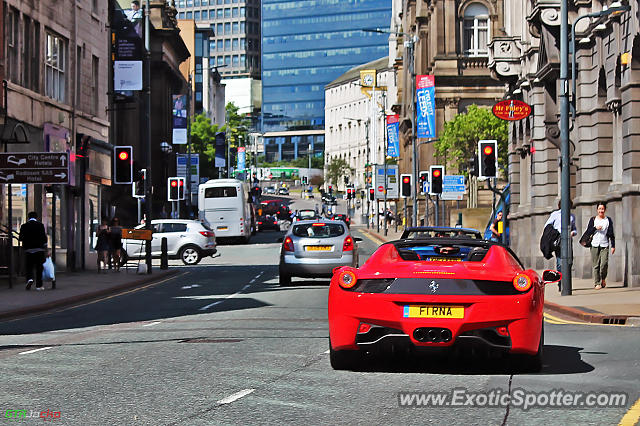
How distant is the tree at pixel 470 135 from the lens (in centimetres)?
7338

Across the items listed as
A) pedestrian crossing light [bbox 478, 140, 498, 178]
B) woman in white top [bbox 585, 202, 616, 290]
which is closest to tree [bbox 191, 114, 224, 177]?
pedestrian crossing light [bbox 478, 140, 498, 178]

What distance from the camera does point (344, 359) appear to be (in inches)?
438

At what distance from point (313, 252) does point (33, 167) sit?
23.8 ft

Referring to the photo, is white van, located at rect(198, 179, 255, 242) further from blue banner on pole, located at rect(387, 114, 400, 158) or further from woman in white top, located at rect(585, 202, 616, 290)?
woman in white top, located at rect(585, 202, 616, 290)

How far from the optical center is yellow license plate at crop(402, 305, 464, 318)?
10.3 metres

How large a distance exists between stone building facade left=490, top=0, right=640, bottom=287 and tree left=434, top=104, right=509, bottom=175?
1167 inches

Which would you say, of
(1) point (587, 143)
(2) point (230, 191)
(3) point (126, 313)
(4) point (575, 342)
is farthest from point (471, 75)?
(4) point (575, 342)

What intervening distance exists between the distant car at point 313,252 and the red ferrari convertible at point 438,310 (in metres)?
17.1

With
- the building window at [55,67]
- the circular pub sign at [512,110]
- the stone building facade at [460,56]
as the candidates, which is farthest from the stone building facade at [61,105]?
the stone building facade at [460,56]

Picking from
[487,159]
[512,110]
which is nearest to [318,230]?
[487,159]

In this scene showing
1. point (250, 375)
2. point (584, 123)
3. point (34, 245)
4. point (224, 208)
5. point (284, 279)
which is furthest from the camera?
point (224, 208)

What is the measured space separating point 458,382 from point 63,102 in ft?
100

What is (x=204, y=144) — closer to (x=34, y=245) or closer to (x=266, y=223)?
(x=266, y=223)

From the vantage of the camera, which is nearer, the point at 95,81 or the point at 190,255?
the point at 95,81
